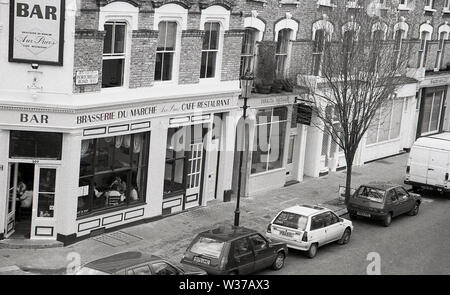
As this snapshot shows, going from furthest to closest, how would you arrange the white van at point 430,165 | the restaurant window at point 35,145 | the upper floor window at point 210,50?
1. the white van at point 430,165
2. the upper floor window at point 210,50
3. the restaurant window at point 35,145

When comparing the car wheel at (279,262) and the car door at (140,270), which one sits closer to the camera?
the car door at (140,270)

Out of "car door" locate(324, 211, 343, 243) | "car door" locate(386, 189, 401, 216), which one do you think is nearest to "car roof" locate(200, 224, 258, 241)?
"car door" locate(324, 211, 343, 243)

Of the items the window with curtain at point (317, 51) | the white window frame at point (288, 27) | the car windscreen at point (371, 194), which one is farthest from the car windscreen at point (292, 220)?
the window with curtain at point (317, 51)

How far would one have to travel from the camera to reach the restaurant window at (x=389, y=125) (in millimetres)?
37375

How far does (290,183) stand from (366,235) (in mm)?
7100

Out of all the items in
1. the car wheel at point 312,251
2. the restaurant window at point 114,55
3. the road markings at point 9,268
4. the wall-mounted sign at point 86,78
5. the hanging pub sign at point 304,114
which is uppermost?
the restaurant window at point 114,55

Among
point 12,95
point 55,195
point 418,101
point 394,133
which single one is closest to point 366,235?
point 55,195

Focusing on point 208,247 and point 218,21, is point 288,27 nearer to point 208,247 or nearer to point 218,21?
point 218,21

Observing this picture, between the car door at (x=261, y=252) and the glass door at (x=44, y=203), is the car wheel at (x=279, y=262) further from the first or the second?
the glass door at (x=44, y=203)

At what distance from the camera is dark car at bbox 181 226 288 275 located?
715 inches

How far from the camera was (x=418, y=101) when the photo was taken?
4116 cm

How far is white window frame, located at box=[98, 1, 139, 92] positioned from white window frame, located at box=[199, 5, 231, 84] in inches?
137

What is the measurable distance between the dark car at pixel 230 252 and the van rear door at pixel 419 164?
43.9 ft

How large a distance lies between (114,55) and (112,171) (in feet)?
12.3
